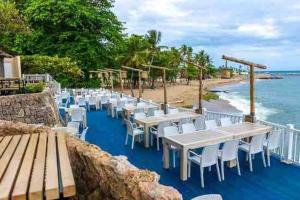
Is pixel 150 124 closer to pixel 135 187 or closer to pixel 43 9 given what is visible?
pixel 135 187

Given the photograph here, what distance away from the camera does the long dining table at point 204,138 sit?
18.8ft

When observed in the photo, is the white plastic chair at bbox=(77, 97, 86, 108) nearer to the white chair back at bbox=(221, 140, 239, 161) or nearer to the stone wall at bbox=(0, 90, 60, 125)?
the stone wall at bbox=(0, 90, 60, 125)

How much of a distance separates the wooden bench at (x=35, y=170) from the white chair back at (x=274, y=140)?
15.0 ft

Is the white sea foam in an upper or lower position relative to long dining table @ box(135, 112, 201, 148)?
lower

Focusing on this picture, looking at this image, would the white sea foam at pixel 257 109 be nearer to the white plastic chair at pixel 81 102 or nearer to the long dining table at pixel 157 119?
the white plastic chair at pixel 81 102

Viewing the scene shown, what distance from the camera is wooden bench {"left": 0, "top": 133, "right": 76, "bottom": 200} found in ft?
7.15

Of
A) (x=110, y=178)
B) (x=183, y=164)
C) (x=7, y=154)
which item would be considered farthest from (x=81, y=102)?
(x=110, y=178)

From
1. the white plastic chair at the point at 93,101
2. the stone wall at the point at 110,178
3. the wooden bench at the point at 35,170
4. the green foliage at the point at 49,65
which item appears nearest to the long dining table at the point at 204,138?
the stone wall at the point at 110,178

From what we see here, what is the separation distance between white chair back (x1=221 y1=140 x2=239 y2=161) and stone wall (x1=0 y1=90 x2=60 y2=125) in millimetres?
7844

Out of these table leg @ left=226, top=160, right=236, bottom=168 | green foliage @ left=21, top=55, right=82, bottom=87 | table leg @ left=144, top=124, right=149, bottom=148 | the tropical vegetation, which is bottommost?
table leg @ left=226, top=160, right=236, bottom=168

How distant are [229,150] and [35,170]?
4.10 meters

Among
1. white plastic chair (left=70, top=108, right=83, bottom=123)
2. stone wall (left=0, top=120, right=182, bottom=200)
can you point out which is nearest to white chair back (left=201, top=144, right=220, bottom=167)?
stone wall (left=0, top=120, right=182, bottom=200)

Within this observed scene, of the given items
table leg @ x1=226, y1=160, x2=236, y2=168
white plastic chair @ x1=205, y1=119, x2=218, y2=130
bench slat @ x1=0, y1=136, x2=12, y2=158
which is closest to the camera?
bench slat @ x1=0, y1=136, x2=12, y2=158

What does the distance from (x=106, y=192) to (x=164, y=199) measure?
41.1 inches
